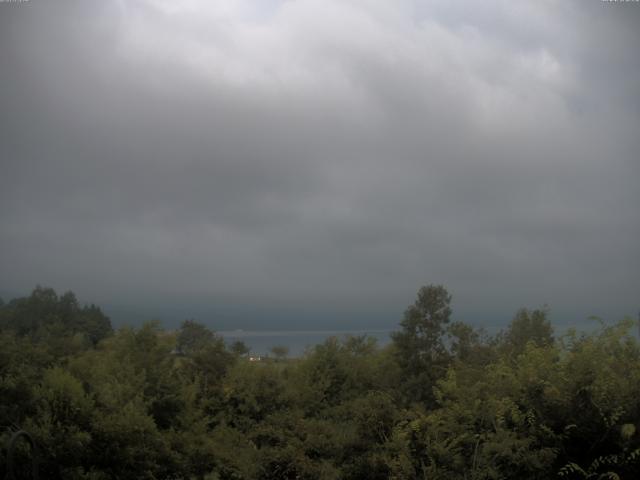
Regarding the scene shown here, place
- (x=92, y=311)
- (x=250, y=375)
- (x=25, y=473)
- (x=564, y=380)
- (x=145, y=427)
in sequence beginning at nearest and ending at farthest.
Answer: (x=25, y=473)
(x=564, y=380)
(x=145, y=427)
(x=250, y=375)
(x=92, y=311)

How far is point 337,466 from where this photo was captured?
9.14m

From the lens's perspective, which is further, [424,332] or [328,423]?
[424,332]

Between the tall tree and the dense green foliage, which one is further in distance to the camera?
the tall tree

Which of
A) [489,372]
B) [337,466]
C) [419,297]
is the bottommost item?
[337,466]

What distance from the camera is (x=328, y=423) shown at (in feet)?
36.2

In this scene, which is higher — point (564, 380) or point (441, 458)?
point (564, 380)

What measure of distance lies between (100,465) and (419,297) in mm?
9123

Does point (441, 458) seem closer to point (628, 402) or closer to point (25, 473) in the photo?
point (628, 402)

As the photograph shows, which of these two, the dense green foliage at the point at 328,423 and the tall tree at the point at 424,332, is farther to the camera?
the tall tree at the point at 424,332

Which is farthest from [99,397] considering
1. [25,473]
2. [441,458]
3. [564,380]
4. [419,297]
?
[419,297]

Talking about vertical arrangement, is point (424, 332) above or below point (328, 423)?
above

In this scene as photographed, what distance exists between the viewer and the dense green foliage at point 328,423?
24.5 feet

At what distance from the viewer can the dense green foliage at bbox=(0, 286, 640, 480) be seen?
294 inches

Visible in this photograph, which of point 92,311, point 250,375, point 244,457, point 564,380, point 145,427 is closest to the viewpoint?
point 564,380
